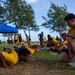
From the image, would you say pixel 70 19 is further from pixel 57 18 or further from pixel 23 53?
pixel 57 18

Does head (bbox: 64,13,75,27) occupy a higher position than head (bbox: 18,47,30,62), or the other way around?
head (bbox: 64,13,75,27)

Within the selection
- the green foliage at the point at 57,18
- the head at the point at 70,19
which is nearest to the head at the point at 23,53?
the head at the point at 70,19

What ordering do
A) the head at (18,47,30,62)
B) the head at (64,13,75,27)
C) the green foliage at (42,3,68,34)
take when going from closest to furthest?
the head at (64,13,75,27) → the head at (18,47,30,62) → the green foliage at (42,3,68,34)

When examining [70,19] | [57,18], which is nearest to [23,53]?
[70,19]

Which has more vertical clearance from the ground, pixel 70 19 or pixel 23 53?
pixel 70 19

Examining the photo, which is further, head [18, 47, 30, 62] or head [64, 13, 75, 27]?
→ head [18, 47, 30, 62]

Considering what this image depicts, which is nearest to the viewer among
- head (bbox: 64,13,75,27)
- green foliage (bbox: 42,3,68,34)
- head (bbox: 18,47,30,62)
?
head (bbox: 64,13,75,27)

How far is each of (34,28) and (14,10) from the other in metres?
7.13

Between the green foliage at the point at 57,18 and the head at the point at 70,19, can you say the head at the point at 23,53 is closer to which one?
the head at the point at 70,19

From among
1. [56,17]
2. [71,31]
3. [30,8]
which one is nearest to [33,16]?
[30,8]

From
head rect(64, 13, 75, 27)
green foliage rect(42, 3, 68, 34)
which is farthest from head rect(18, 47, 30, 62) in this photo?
green foliage rect(42, 3, 68, 34)

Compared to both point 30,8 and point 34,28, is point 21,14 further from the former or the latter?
point 34,28

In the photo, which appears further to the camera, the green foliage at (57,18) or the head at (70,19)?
the green foliage at (57,18)

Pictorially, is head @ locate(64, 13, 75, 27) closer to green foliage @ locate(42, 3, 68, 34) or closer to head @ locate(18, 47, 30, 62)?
head @ locate(18, 47, 30, 62)
